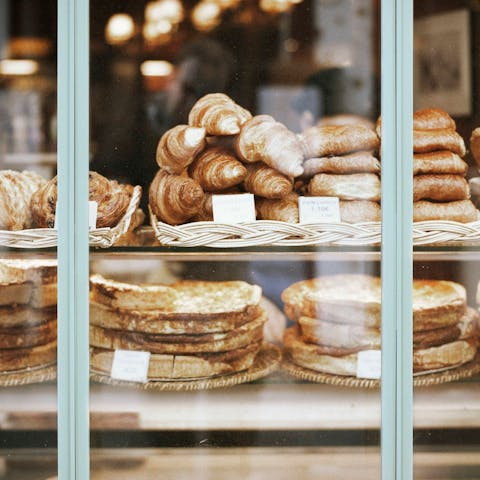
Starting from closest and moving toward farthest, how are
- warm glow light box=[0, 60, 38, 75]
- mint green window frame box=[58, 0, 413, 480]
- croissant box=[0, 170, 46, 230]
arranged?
1. mint green window frame box=[58, 0, 413, 480]
2. croissant box=[0, 170, 46, 230]
3. warm glow light box=[0, 60, 38, 75]

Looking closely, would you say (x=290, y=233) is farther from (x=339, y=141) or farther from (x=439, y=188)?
(x=439, y=188)

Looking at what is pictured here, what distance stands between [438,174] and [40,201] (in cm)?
108

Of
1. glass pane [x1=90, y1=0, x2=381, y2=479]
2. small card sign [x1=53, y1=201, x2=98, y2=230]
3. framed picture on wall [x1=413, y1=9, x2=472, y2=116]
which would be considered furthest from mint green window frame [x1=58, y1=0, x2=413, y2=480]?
framed picture on wall [x1=413, y1=9, x2=472, y2=116]

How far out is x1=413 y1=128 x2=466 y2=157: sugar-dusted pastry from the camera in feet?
6.04

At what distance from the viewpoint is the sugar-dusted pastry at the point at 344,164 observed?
1843 millimetres

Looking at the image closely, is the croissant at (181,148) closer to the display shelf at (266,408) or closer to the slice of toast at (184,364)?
the slice of toast at (184,364)

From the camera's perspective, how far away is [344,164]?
185cm

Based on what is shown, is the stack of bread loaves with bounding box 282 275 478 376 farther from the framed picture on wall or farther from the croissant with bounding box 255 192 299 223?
the framed picture on wall

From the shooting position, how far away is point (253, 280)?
2020mm

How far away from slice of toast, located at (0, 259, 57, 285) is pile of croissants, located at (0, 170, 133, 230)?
98mm

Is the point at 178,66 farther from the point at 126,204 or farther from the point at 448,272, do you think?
the point at 448,272

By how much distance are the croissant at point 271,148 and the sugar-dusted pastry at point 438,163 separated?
320mm

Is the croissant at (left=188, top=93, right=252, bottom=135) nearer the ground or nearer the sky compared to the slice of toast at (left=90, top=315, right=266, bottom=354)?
nearer the sky

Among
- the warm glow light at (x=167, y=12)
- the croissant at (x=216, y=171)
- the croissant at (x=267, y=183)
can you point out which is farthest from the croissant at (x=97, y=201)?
the warm glow light at (x=167, y=12)
